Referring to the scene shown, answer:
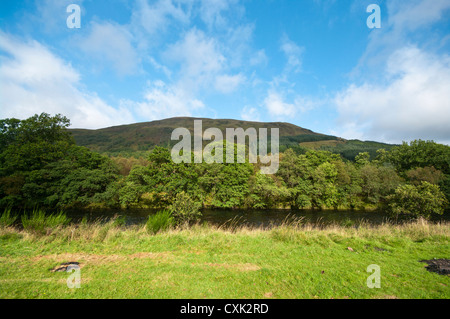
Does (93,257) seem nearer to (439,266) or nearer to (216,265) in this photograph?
(216,265)

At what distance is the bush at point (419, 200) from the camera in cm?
2375

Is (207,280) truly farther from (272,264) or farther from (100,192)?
(100,192)

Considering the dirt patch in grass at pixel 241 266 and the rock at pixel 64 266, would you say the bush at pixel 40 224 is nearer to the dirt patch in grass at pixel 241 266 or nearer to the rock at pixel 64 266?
the rock at pixel 64 266

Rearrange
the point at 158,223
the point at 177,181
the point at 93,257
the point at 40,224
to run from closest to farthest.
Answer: the point at 93,257
the point at 40,224
the point at 158,223
the point at 177,181

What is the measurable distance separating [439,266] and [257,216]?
74.7 feet

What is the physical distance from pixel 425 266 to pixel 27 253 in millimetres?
15031

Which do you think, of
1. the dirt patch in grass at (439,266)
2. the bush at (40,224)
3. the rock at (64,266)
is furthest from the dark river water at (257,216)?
the rock at (64,266)

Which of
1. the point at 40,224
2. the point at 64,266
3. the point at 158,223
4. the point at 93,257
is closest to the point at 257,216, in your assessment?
the point at 158,223

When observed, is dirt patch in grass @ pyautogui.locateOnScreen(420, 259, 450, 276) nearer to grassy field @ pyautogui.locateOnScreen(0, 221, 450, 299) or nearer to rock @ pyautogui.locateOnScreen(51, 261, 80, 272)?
grassy field @ pyautogui.locateOnScreen(0, 221, 450, 299)

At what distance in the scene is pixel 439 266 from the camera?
6496 mm

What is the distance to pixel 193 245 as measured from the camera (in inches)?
366

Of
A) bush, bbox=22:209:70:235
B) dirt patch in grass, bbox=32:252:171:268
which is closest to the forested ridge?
bush, bbox=22:209:70:235
